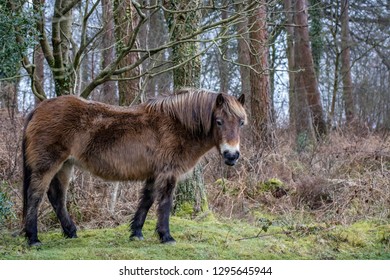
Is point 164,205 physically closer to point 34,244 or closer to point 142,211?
point 142,211

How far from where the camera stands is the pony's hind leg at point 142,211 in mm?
6355

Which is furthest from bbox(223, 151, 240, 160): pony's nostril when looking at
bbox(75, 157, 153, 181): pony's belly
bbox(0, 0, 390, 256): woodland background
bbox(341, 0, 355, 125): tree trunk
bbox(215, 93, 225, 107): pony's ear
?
bbox(341, 0, 355, 125): tree trunk

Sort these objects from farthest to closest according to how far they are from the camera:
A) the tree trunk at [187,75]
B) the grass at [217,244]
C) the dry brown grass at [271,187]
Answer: the dry brown grass at [271,187], the tree trunk at [187,75], the grass at [217,244]

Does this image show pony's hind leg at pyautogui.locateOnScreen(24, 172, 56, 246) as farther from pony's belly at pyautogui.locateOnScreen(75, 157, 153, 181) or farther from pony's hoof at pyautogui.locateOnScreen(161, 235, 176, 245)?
pony's hoof at pyautogui.locateOnScreen(161, 235, 176, 245)

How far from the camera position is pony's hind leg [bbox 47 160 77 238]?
656 cm

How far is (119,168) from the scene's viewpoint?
20.6ft

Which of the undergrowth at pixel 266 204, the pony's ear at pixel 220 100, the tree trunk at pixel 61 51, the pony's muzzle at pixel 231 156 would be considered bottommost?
the undergrowth at pixel 266 204

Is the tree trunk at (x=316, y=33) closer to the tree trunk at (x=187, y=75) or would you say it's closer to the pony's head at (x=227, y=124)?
the tree trunk at (x=187, y=75)

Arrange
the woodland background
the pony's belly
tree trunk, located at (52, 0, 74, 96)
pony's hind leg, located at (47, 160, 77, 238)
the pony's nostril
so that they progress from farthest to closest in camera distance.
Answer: tree trunk, located at (52, 0, 74, 96) < the woodland background < pony's hind leg, located at (47, 160, 77, 238) < the pony's belly < the pony's nostril

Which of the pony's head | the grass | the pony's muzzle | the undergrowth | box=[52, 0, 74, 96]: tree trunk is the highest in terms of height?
box=[52, 0, 74, 96]: tree trunk

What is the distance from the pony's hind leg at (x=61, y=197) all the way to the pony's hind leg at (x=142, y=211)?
823 mm

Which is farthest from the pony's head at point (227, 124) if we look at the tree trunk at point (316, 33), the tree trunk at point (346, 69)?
the tree trunk at point (316, 33)

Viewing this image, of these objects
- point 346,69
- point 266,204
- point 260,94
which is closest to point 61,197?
point 266,204

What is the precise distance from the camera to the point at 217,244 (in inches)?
241
